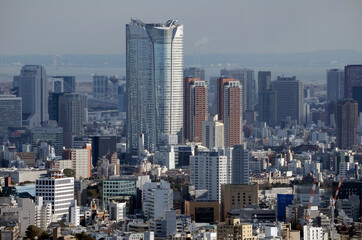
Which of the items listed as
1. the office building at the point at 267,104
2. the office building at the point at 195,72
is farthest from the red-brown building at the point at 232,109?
the office building at the point at 267,104

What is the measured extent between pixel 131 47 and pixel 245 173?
15061 mm

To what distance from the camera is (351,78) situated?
41906 mm

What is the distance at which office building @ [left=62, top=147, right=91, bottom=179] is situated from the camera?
28.6 m

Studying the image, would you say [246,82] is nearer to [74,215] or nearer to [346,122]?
[346,122]

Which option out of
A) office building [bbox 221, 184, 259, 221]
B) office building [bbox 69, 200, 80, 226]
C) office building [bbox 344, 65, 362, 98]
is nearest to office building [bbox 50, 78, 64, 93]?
office building [bbox 344, 65, 362, 98]

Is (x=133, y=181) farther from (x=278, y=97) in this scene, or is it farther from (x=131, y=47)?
(x=278, y=97)

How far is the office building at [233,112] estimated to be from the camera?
1535 inches

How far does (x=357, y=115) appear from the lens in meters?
40.6

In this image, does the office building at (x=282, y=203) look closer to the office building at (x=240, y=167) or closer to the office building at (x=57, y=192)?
the office building at (x=240, y=167)

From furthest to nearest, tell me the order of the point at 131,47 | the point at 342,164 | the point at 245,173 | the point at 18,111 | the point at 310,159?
the point at 18,111
the point at 131,47
the point at 310,159
the point at 342,164
the point at 245,173

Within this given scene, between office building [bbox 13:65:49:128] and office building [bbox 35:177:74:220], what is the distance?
19081 millimetres

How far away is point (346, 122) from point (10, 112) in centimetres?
1048

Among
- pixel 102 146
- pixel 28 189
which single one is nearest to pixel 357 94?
pixel 102 146

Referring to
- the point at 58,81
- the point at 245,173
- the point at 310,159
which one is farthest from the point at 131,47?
the point at 245,173
